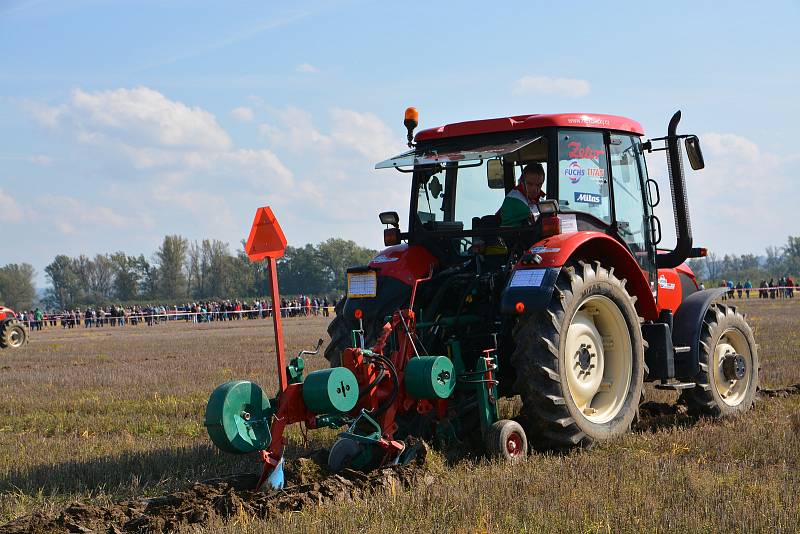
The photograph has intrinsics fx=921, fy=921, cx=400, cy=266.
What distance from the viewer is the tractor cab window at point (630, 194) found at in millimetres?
7648

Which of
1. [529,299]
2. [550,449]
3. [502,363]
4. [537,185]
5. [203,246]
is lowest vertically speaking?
[550,449]

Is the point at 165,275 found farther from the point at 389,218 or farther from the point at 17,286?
the point at 389,218

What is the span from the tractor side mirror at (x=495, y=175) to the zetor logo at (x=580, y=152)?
734mm

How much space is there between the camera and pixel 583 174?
285 inches

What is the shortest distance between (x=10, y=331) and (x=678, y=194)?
24.5 metres

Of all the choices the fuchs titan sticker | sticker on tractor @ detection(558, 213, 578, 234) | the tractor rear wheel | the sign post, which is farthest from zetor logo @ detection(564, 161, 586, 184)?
the sign post

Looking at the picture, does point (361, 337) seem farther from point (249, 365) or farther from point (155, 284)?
point (155, 284)

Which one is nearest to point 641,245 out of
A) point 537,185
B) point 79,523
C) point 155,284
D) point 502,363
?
point 537,185

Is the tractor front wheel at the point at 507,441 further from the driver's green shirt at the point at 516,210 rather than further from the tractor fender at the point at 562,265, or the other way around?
the driver's green shirt at the point at 516,210

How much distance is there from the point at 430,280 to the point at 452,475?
1919mm

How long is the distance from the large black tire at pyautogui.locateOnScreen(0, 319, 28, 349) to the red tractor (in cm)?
2292

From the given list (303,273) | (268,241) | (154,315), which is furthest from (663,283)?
(303,273)

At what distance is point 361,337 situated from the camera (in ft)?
21.9

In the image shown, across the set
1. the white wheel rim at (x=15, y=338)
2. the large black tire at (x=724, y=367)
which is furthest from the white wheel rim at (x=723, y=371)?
the white wheel rim at (x=15, y=338)
